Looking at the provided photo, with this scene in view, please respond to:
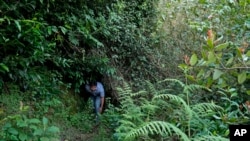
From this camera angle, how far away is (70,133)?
180 inches

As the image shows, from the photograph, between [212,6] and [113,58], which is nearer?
[212,6]

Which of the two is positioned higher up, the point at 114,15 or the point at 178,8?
the point at 178,8

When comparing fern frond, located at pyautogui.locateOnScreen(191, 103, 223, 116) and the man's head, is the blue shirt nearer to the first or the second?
the man's head

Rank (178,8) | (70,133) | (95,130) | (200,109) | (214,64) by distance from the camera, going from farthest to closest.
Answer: (178,8)
(95,130)
(70,133)
(200,109)
(214,64)

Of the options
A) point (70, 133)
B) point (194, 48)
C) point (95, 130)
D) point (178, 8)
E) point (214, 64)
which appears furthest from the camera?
point (178, 8)

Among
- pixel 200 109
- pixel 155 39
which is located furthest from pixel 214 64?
pixel 155 39

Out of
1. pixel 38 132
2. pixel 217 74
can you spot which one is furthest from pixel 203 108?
pixel 217 74

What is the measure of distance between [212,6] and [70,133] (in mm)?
3461

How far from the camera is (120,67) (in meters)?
6.20

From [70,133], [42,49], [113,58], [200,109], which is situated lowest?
[70,133]

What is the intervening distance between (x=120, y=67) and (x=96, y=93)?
0.84 meters

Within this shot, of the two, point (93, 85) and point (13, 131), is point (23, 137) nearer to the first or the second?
point (13, 131)

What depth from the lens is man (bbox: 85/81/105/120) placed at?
5672mm

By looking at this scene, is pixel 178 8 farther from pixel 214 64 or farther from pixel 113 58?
pixel 214 64
